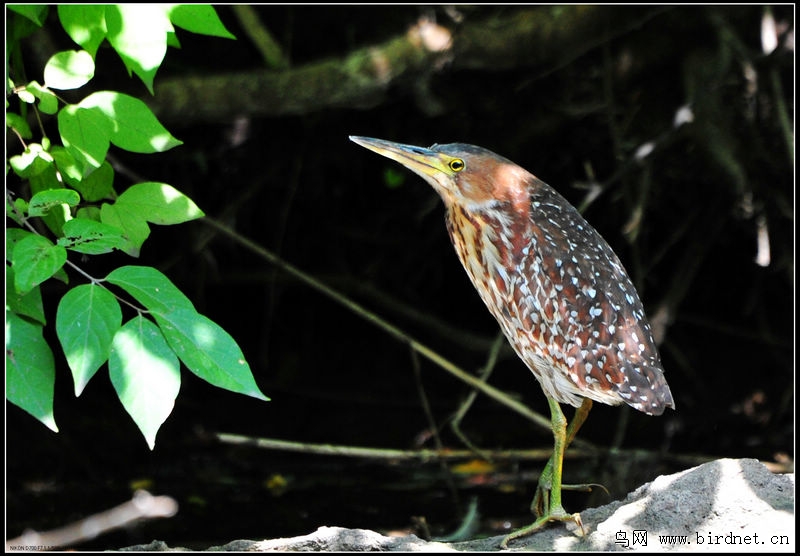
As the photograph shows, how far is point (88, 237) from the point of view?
2.53 meters

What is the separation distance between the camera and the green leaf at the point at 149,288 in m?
2.47

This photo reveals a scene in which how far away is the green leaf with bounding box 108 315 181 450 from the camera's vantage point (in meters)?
2.35

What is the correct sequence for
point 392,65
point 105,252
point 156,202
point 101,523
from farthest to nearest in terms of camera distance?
point 392,65, point 101,523, point 156,202, point 105,252

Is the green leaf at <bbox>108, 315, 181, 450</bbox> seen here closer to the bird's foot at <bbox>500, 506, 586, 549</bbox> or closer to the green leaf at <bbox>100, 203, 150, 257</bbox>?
the green leaf at <bbox>100, 203, 150, 257</bbox>

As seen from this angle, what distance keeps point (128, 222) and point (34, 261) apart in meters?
0.40

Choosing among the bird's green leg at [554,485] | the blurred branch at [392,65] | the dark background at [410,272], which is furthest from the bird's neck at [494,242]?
the blurred branch at [392,65]

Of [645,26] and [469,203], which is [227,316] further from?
[469,203]

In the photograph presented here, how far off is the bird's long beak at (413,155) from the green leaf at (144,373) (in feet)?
4.43

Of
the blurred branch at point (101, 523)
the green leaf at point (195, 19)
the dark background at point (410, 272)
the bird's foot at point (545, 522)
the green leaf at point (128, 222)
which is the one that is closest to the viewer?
the green leaf at point (195, 19)

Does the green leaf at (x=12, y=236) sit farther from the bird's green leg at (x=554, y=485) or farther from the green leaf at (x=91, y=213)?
the bird's green leg at (x=554, y=485)

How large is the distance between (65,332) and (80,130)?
66 centimetres

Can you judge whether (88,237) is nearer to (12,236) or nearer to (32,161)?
(12,236)

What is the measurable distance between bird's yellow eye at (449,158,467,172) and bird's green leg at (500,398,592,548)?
92 centimetres

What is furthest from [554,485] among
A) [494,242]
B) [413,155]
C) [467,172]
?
[413,155]
